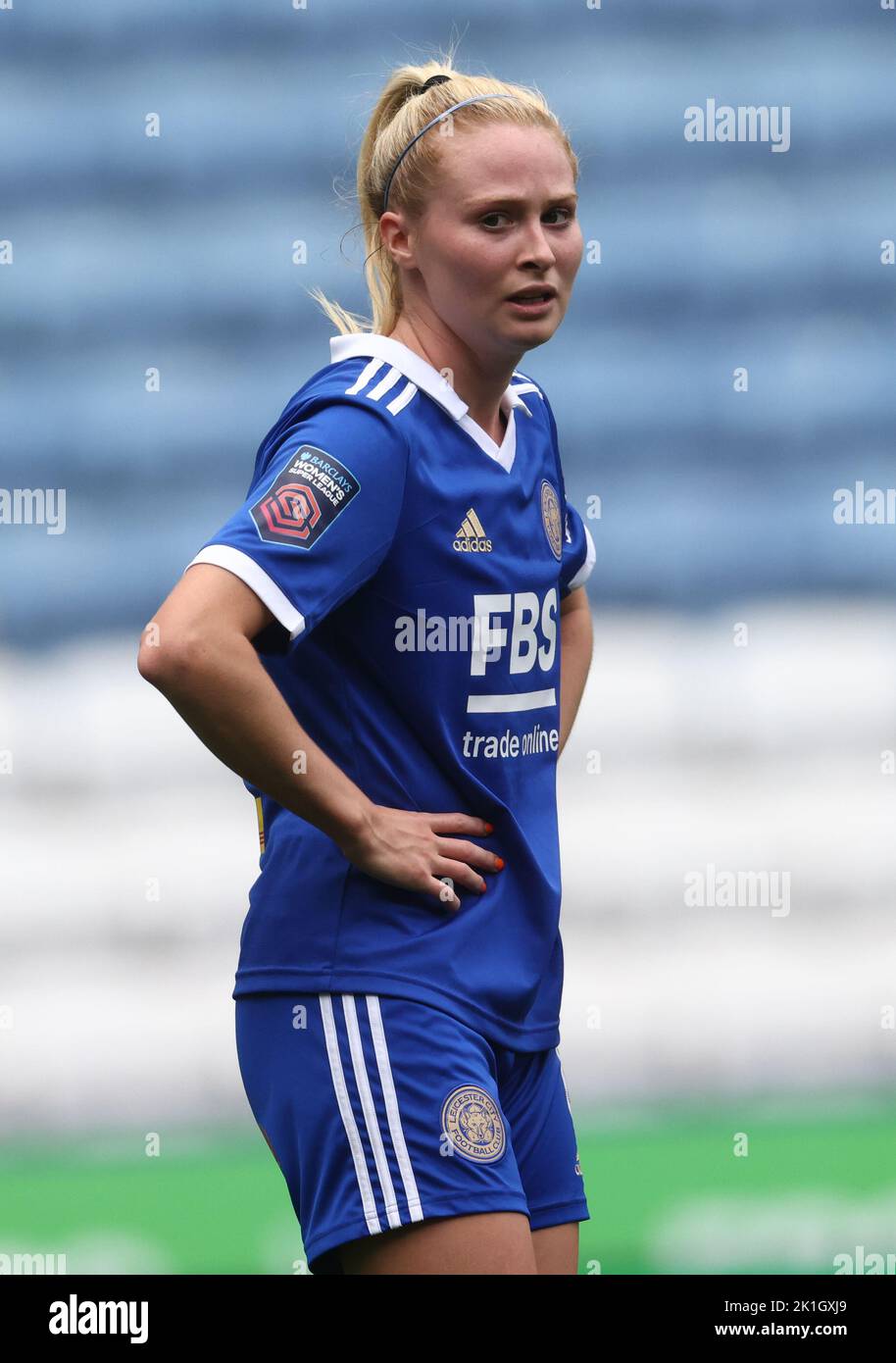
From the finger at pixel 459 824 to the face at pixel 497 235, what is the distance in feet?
1.57

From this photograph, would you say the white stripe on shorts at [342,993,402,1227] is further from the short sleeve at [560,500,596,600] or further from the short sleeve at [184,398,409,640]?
the short sleeve at [560,500,596,600]

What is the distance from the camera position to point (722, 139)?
3.88 metres

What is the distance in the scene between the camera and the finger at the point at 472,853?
1705mm

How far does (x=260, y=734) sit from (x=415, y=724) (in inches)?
6.8

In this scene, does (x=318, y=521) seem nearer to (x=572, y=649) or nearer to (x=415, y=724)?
(x=415, y=724)

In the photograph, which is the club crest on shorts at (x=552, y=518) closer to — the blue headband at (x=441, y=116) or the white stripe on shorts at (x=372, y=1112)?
the blue headband at (x=441, y=116)

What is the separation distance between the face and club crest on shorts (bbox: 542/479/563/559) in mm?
182

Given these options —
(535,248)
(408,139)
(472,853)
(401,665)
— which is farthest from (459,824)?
(408,139)

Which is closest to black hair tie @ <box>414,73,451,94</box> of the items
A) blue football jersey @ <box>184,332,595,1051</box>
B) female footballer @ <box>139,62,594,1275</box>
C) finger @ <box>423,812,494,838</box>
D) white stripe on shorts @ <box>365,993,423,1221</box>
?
female footballer @ <box>139,62,594,1275</box>

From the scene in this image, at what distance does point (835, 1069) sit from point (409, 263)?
2.46 metres

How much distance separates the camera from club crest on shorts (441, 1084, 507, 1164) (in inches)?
64.1

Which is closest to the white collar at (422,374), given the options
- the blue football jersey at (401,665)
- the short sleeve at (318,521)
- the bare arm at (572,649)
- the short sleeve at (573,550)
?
the blue football jersey at (401,665)

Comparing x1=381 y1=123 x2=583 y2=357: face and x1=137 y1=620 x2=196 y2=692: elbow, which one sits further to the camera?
x1=381 y1=123 x2=583 y2=357: face
